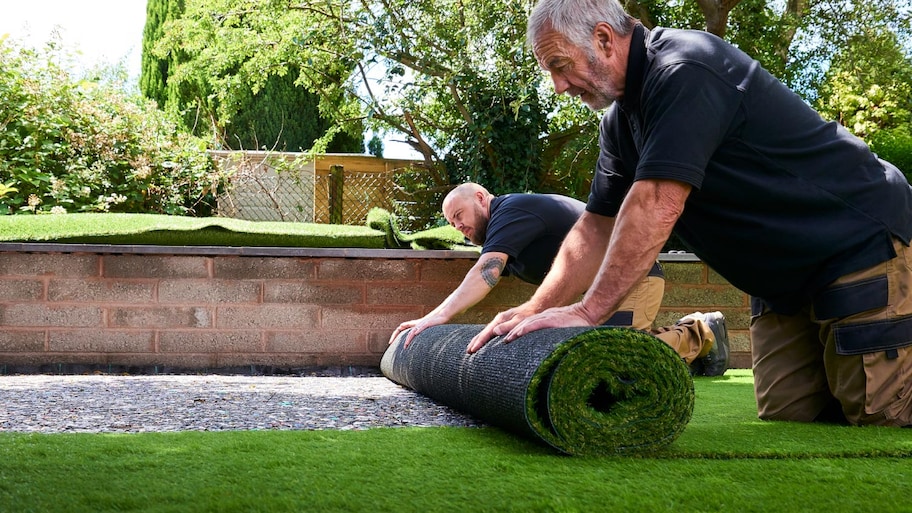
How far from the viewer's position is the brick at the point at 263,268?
5.02 m

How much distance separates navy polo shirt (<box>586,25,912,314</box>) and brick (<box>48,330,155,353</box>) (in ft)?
11.2

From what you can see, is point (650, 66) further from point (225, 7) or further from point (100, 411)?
point (225, 7)

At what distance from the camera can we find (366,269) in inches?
204

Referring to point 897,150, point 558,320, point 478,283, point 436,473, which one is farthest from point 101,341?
point 897,150

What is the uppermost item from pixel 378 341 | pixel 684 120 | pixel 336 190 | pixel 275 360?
pixel 336 190

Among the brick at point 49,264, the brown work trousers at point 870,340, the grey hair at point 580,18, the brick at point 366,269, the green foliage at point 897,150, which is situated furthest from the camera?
the green foliage at point 897,150

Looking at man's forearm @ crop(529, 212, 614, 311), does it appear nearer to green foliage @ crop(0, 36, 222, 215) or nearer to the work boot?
the work boot

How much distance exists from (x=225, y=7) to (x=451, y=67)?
451 cm

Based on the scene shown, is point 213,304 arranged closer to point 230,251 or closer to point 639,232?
point 230,251

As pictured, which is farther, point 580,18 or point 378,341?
point 378,341

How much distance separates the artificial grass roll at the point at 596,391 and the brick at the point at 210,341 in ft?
10.2

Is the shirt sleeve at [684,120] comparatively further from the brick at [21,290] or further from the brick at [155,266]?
the brick at [21,290]

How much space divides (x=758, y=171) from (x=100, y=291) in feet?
12.9

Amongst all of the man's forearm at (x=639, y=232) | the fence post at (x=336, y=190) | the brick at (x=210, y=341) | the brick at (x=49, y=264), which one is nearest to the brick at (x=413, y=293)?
the brick at (x=210, y=341)
